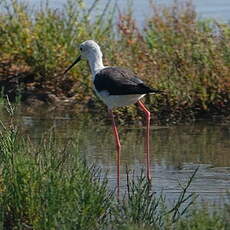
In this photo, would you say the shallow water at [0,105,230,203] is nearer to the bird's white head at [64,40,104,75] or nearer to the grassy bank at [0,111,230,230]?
the bird's white head at [64,40,104,75]

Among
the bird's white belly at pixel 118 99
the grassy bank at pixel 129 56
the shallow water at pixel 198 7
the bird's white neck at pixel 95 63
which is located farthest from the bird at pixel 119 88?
the shallow water at pixel 198 7

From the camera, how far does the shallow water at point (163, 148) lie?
7.54m

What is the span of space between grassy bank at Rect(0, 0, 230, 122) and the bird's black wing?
126 cm

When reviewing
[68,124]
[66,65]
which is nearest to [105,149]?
[68,124]

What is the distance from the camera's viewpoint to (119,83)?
8.20 metres

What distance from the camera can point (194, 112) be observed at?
9.77m

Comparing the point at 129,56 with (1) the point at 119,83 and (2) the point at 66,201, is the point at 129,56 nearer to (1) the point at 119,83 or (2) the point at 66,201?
(1) the point at 119,83

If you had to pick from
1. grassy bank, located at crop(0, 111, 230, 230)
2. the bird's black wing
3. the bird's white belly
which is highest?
the bird's black wing

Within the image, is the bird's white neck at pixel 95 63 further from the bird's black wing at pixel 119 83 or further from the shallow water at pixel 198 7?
the shallow water at pixel 198 7

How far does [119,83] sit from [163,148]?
34.5 inches

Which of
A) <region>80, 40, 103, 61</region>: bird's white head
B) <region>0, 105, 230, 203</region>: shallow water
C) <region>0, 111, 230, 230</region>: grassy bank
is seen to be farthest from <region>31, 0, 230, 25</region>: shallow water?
<region>0, 111, 230, 230</region>: grassy bank

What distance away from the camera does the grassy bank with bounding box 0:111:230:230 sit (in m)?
5.39

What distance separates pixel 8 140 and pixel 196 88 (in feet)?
12.4

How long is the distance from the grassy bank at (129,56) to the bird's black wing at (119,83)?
126cm
